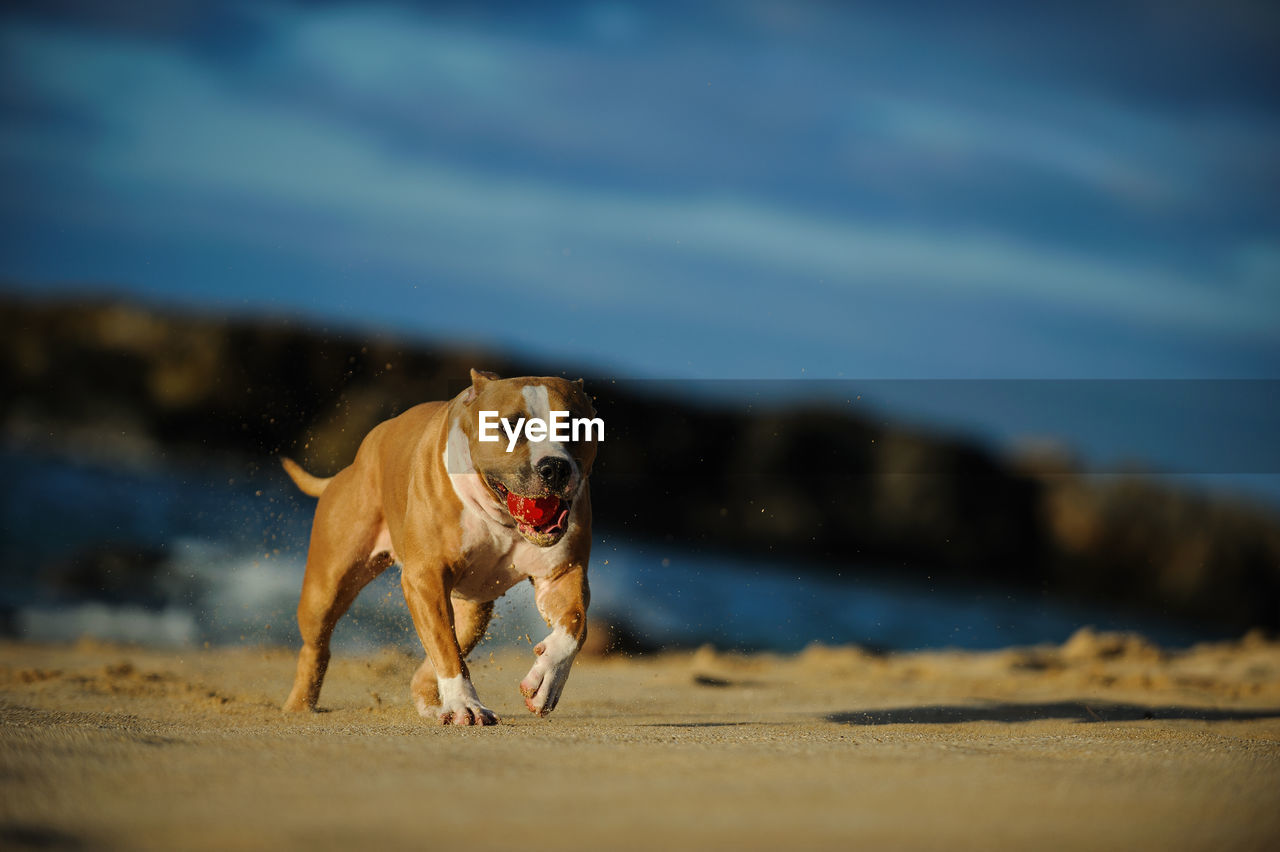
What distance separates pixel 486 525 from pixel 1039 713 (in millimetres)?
3473

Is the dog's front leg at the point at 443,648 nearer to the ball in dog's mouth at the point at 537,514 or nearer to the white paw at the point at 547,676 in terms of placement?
the white paw at the point at 547,676

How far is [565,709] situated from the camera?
631 cm

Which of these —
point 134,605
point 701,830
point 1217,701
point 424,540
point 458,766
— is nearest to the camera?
point 701,830

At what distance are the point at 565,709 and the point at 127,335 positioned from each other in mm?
21983

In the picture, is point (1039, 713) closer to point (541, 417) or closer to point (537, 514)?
point (537, 514)

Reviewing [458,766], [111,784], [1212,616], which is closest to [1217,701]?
[458,766]

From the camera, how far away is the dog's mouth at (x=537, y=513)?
15.4ft

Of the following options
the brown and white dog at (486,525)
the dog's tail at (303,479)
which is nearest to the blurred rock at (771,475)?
the dog's tail at (303,479)

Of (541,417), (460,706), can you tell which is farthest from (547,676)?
(541,417)

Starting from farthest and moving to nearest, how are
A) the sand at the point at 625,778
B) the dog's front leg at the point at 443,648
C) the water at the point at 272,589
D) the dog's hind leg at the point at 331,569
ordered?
the water at the point at 272,589 → the dog's hind leg at the point at 331,569 → the dog's front leg at the point at 443,648 → the sand at the point at 625,778

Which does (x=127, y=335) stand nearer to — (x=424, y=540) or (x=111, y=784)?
(x=424, y=540)

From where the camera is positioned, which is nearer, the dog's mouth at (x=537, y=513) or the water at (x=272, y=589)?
the dog's mouth at (x=537, y=513)

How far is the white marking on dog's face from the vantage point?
4.59 meters

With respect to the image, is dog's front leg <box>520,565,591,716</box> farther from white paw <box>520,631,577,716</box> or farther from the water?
the water
